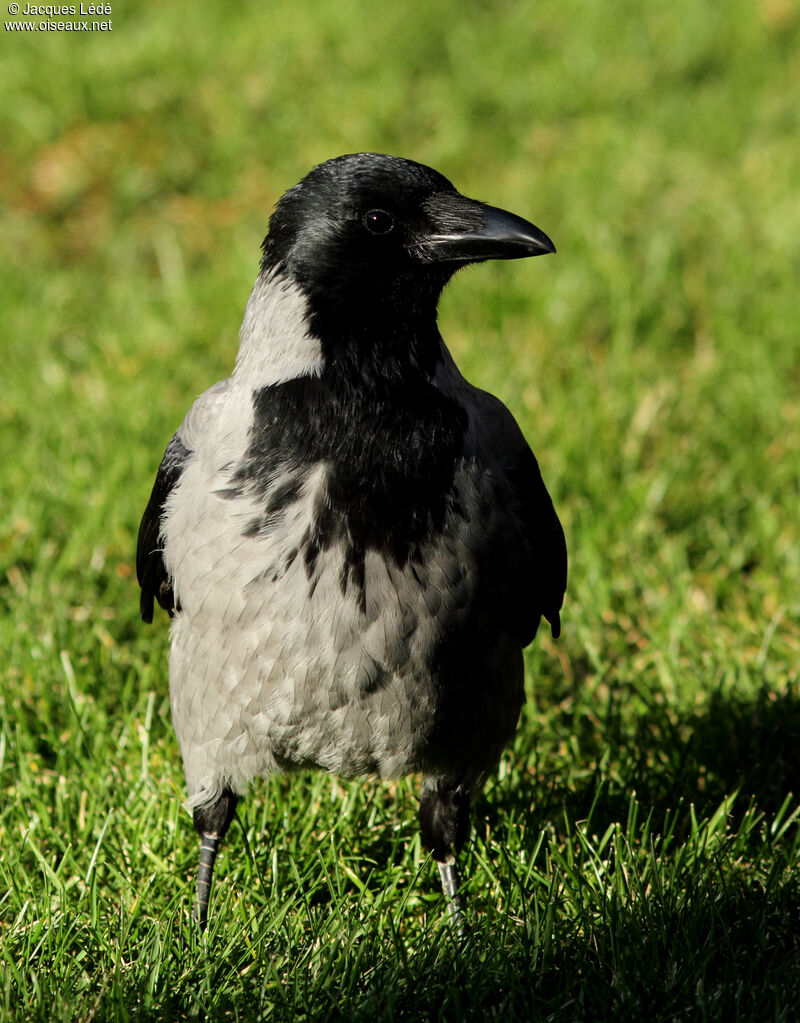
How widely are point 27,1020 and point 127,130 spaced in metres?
6.27

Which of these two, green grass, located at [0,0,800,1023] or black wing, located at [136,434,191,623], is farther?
black wing, located at [136,434,191,623]

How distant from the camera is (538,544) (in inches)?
132

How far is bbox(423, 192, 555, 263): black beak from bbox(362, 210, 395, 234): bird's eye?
9cm

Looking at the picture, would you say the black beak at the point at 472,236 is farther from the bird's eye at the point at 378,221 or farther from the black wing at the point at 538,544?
the black wing at the point at 538,544

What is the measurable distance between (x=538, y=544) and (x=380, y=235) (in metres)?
0.91

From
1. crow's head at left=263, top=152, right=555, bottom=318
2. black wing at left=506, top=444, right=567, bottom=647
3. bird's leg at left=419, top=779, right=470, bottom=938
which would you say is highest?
crow's head at left=263, top=152, right=555, bottom=318

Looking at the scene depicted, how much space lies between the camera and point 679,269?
22.6 ft

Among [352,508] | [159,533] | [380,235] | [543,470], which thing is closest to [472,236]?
[380,235]

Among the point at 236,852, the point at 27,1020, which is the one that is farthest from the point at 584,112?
the point at 27,1020

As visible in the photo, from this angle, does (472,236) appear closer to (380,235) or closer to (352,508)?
(380,235)

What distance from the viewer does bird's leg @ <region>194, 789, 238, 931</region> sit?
3.36 m

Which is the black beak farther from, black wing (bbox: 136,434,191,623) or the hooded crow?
black wing (bbox: 136,434,191,623)

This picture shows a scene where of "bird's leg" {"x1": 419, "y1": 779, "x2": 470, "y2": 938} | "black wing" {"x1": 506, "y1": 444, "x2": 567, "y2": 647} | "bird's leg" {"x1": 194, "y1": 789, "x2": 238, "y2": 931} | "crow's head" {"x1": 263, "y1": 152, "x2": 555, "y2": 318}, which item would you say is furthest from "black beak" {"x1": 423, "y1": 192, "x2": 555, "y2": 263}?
"bird's leg" {"x1": 194, "y1": 789, "x2": 238, "y2": 931}

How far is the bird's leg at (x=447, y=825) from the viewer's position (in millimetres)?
3398
